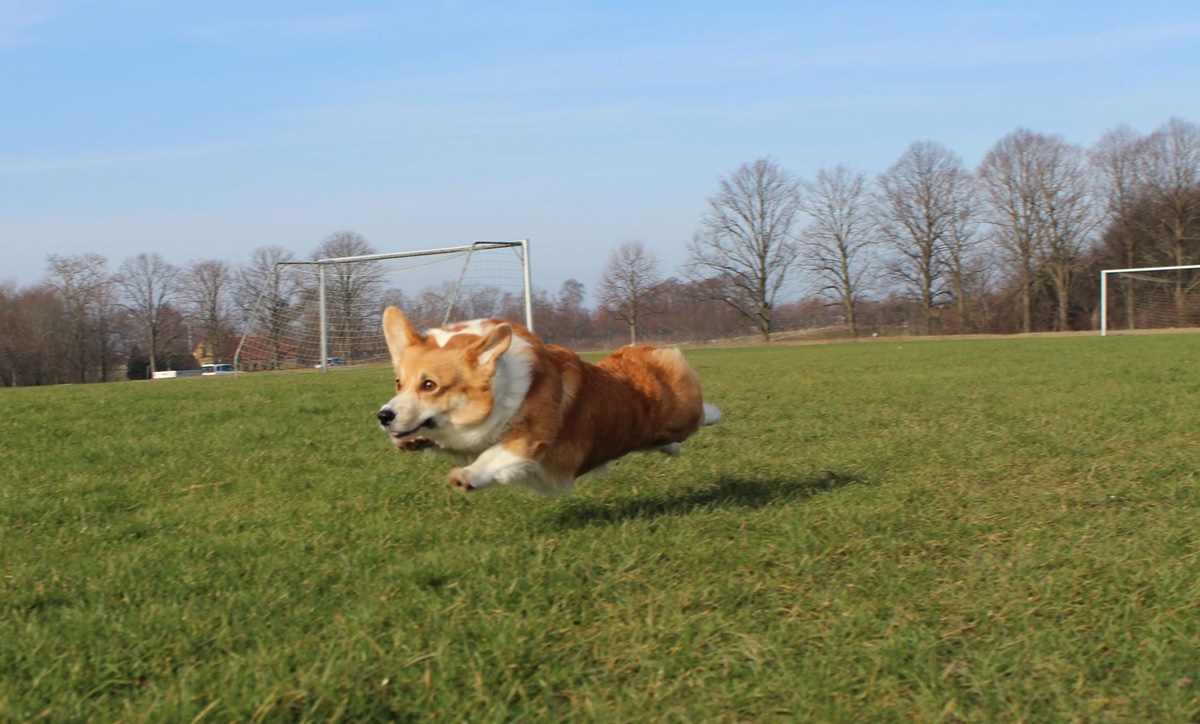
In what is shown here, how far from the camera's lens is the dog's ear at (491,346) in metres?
4.57

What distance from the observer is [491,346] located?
15.1 ft

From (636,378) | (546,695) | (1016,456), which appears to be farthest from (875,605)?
(1016,456)

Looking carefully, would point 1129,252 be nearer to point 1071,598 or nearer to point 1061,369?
point 1061,369

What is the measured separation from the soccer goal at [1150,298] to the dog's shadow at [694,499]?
40.2m

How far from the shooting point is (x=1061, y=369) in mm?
15719

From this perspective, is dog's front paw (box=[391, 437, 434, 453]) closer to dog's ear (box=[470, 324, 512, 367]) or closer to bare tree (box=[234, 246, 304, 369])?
dog's ear (box=[470, 324, 512, 367])

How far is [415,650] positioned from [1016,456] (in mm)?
5200

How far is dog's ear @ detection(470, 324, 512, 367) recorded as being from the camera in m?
4.57

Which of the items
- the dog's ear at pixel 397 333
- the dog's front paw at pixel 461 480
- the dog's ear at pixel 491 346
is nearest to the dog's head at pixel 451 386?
the dog's ear at pixel 491 346

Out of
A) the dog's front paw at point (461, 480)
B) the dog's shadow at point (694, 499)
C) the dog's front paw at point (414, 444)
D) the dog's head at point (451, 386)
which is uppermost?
the dog's head at point (451, 386)

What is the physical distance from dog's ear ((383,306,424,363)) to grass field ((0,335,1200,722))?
0.86 meters

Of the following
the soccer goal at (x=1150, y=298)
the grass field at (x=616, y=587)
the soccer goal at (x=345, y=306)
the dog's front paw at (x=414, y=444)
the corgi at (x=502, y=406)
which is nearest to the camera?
the grass field at (x=616, y=587)

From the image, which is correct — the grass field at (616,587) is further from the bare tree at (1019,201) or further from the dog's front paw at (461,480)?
the bare tree at (1019,201)

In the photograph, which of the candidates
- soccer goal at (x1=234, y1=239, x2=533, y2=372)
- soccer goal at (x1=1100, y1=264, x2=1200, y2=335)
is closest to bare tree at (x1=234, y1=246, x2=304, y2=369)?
soccer goal at (x1=234, y1=239, x2=533, y2=372)
